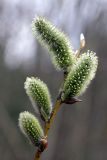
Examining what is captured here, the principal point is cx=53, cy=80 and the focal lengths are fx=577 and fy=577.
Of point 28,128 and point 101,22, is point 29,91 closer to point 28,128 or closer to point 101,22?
point 28,128

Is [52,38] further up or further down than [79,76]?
further up

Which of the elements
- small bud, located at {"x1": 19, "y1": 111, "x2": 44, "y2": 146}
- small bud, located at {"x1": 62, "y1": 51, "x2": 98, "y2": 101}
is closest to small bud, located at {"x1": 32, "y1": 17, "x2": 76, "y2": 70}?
small bud, located at {"x1": 62, "y1": 51, "x2": 98, "y2": 101}

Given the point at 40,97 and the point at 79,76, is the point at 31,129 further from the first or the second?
the point at 79,76

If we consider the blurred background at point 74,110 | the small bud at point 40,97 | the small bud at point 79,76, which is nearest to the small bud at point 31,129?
the small bud at point 40,97

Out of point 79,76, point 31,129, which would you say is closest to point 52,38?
point 79,76

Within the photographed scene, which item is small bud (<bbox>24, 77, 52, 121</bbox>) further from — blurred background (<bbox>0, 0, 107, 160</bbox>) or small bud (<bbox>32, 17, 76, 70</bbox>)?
blurred background (<bbox>0, 0, 107, 160</bbox>)

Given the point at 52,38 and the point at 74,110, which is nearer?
the point at 52,38

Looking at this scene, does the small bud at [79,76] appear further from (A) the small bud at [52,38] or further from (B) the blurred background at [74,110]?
(B) the blurred background at [74,110]
